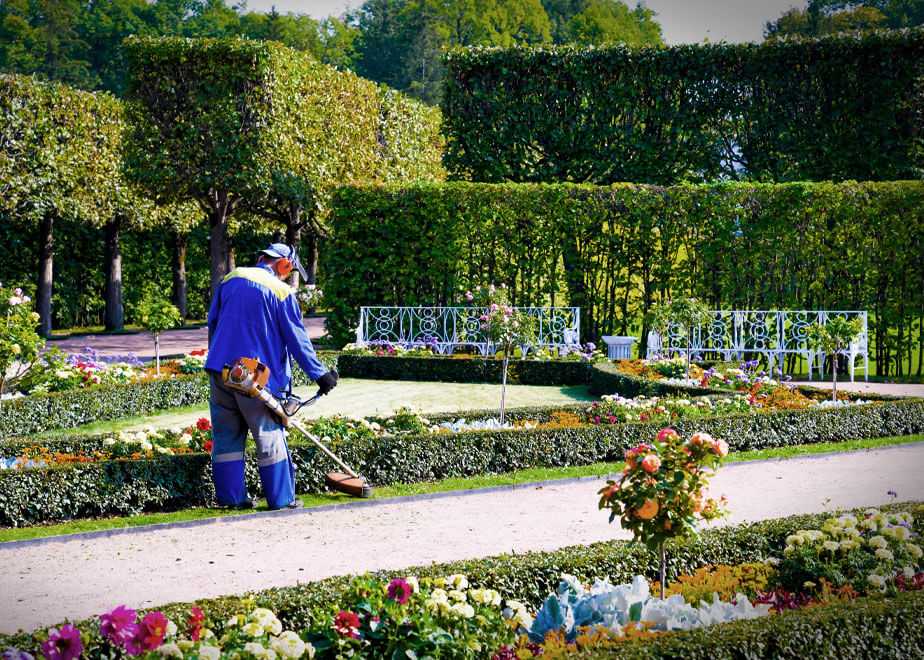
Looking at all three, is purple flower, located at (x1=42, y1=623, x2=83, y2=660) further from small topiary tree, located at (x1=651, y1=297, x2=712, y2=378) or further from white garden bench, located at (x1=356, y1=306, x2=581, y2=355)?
white garden bench, located at (x1=356, y1=306, x2=581, y2=355)

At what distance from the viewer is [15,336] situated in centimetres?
1020

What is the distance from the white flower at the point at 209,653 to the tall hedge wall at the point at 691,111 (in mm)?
19041

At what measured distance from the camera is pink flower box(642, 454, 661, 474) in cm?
473

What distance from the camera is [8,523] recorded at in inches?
289

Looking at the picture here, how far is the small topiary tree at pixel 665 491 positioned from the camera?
484 cm

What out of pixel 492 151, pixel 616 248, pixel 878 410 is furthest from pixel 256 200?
pixel 878 410

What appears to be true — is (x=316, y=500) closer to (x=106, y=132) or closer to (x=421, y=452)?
(x=421, y=452)

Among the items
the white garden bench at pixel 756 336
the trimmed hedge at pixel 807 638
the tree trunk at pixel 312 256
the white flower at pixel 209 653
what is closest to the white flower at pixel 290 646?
the white flower at pixel 209 653

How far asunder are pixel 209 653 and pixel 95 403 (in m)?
8.72

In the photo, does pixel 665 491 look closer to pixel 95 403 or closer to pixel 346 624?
pixel 346 624

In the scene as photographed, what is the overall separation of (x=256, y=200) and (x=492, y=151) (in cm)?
564

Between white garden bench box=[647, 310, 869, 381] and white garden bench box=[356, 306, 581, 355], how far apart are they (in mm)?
1759

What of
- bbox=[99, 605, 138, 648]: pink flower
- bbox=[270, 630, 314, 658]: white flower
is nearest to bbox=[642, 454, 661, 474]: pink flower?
bbox=[270, 630, 314, 658]: white flower

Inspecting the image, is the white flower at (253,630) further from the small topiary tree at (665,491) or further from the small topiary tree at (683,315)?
the small topiary tree at (683,315)
